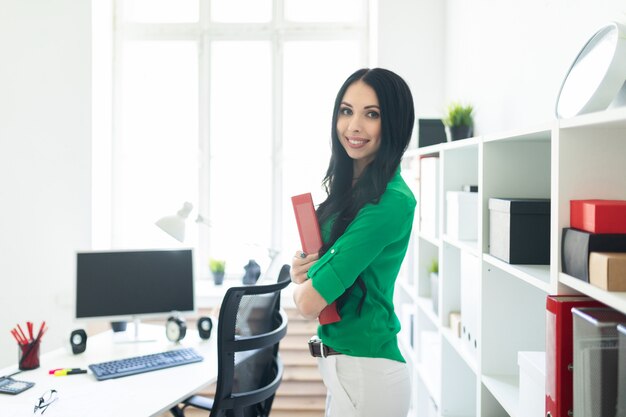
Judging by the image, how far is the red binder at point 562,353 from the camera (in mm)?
1004

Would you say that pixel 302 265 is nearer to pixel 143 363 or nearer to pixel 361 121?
pixel 361 121

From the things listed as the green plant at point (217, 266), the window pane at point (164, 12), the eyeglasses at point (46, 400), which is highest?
the window pane at point (164, 12)

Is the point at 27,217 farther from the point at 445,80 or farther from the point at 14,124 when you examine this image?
the point at 445,80

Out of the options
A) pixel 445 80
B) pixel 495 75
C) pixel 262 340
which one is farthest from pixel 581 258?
pixel 445 80

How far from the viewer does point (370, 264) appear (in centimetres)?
138

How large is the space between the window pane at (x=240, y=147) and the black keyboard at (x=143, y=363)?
1645mm

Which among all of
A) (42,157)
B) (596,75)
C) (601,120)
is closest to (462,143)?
(596,75)

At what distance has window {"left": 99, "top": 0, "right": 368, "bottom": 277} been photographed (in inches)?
147

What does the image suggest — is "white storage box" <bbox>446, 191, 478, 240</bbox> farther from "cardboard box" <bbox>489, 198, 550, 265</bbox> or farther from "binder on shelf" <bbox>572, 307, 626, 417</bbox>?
"binder on shelf" <bbox>572, 307, 626, 417</bbox>

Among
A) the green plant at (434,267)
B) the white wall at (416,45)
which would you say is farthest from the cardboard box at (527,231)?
the white wall at (416,45)

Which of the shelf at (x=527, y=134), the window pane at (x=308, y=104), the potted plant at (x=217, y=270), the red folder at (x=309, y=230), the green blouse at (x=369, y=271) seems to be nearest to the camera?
the shelf at (x=527, y=134)

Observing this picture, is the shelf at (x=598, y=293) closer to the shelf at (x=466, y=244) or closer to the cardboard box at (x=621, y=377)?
the cardboard box at (x=621, y=377)

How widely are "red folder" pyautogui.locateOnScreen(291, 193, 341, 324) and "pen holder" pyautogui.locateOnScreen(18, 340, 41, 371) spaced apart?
1271mm

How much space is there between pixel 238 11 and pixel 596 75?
303 centimetres
